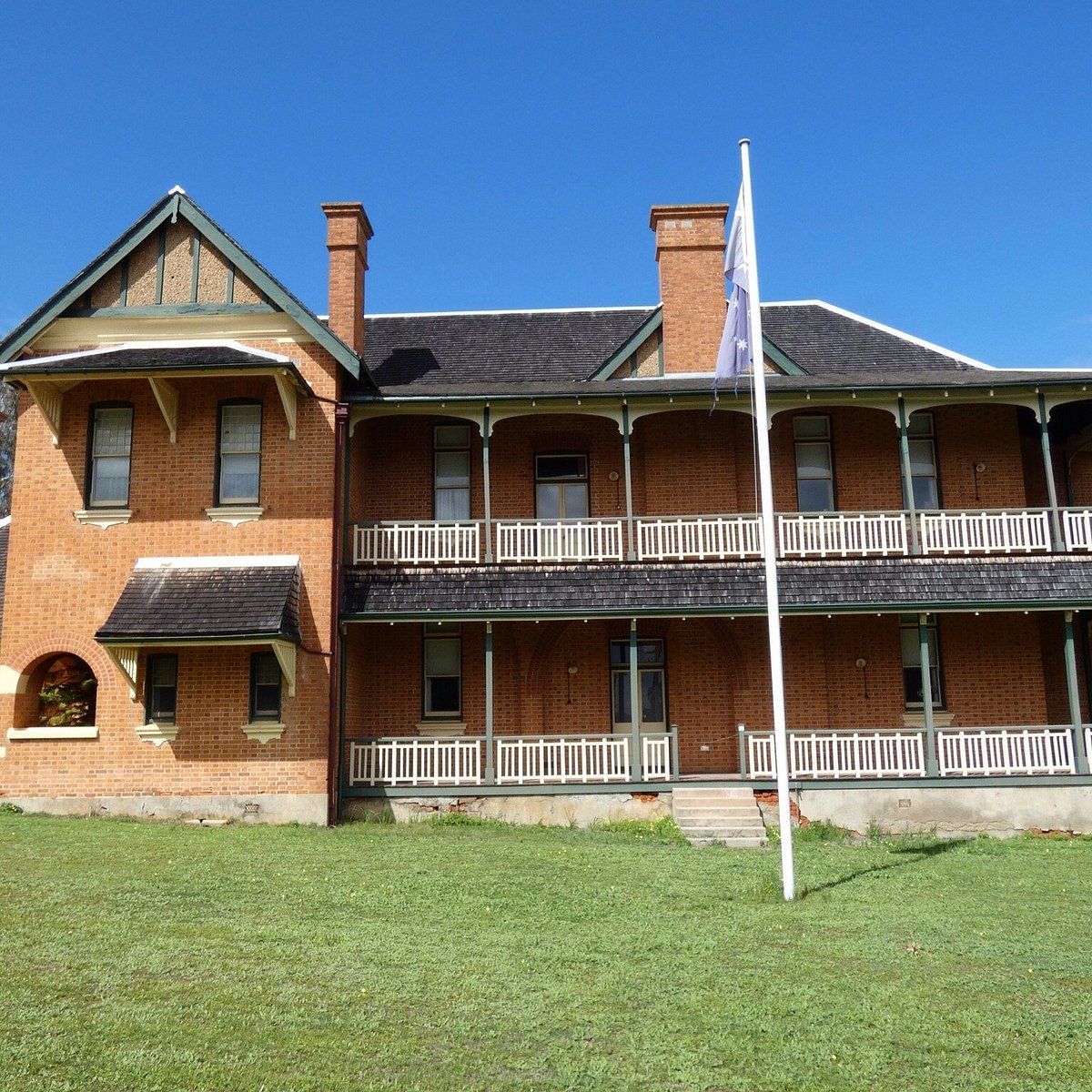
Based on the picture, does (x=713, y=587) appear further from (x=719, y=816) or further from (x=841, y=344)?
(x=841, y=344)

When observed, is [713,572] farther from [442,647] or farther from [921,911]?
[921,911]

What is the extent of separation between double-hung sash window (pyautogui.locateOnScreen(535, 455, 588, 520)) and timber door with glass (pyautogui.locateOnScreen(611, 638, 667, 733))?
2508mm

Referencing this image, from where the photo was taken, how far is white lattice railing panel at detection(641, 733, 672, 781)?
16156 millimetres

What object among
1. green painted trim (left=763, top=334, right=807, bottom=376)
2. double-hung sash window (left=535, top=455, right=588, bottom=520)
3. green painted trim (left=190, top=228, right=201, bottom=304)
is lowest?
double-hung sash window (left=535, top=455, right=588, bottom=520)

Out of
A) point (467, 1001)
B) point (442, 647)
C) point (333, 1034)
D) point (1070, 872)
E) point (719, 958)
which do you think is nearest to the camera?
point (333, 1034)

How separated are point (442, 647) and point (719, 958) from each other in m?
10.7

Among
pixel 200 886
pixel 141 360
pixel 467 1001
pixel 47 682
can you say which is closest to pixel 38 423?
pixel 141 360

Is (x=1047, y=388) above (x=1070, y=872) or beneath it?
above

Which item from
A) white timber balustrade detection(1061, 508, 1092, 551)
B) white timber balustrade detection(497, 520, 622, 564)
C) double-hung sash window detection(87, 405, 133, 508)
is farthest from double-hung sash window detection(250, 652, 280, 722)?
white timber balustrade detection(1061, 508, 1092, 551)

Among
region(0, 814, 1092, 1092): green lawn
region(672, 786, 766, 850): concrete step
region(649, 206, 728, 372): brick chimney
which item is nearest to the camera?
region(0, 814, 1092, 1092): green lawn

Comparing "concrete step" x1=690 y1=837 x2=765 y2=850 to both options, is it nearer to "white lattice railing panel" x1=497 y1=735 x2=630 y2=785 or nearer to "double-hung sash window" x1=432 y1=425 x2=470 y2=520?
"white lattice railing panel" x1=497 y1=735 x2=630 y2=785

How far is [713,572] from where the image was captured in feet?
55.2

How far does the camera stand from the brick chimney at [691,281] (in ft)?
61.0

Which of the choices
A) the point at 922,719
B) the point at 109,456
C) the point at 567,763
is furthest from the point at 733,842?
the point at 109,456
